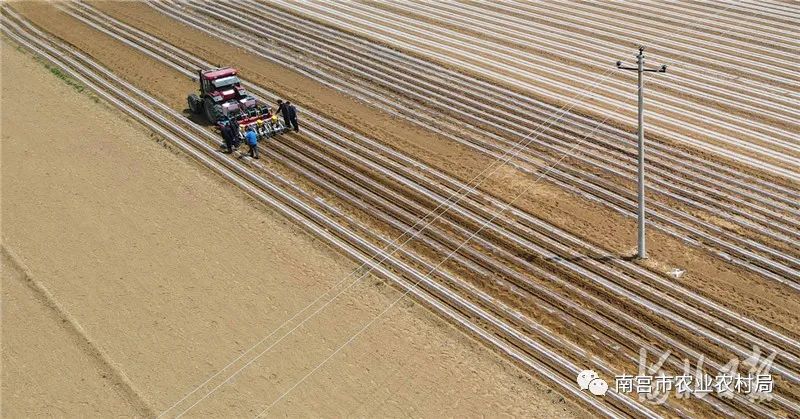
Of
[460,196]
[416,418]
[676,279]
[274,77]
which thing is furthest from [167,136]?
[676,279]

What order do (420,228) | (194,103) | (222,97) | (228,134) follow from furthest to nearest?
1. (194,103)
2. (222,97)
3. (228,134)
4. (420,228)

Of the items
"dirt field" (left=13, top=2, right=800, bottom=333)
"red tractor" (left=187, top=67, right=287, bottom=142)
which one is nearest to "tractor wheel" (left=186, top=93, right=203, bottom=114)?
"red tractor" (left=187, top=67, right=287, bottom=142)

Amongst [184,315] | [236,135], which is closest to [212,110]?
[236,135]

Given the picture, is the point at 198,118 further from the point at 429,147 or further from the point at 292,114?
the point at 429,147

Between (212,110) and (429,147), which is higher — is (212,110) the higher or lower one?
the lower one

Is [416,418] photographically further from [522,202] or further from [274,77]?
[274,77]

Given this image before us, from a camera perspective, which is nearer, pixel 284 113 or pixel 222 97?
pixel 284 113
